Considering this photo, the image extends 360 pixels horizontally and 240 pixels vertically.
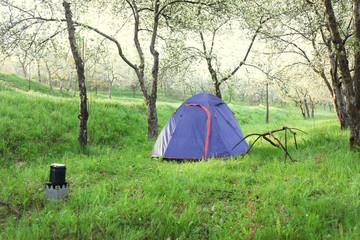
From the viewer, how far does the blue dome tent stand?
7.28 metres

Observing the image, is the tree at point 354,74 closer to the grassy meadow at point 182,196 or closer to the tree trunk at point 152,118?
the grassy meadow at point 182,196

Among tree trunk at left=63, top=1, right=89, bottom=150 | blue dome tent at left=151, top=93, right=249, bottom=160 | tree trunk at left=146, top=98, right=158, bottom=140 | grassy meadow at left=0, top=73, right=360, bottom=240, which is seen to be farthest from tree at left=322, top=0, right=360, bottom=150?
tree trunk at left=63, top=1, right=89, bottom=150

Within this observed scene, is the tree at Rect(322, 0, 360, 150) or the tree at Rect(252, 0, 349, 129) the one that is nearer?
the tree at Rect(322, 0, 360, 150)

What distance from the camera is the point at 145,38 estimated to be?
40.1ft

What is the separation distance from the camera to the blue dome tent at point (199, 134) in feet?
23.9

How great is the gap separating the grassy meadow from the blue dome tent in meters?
0.69

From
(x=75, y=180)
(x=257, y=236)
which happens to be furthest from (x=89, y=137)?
(x=257, y=236)

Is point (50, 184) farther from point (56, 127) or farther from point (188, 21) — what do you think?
point (188, 21)

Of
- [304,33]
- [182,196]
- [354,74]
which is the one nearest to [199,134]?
[182,196]

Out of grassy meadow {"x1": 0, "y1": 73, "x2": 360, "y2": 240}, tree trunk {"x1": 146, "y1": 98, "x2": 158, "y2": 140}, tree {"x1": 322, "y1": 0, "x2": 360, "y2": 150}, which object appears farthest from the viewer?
tree trunk {"x1": 146, "y1": 98, "x2": 158, "y2": 140}

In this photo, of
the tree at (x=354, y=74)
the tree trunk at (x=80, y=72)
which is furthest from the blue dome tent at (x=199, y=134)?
the tree at (x=354, y=74)

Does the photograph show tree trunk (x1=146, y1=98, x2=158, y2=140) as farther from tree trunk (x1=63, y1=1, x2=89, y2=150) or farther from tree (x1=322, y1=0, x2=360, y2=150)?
tree (x1=322, y1=0, x2=360, y2=150)

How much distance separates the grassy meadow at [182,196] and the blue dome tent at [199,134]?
0.69m

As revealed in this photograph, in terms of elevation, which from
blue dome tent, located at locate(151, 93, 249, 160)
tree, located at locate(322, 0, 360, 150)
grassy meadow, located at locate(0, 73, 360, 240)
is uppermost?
tree, located at locate(322, 0, 360, 150)
